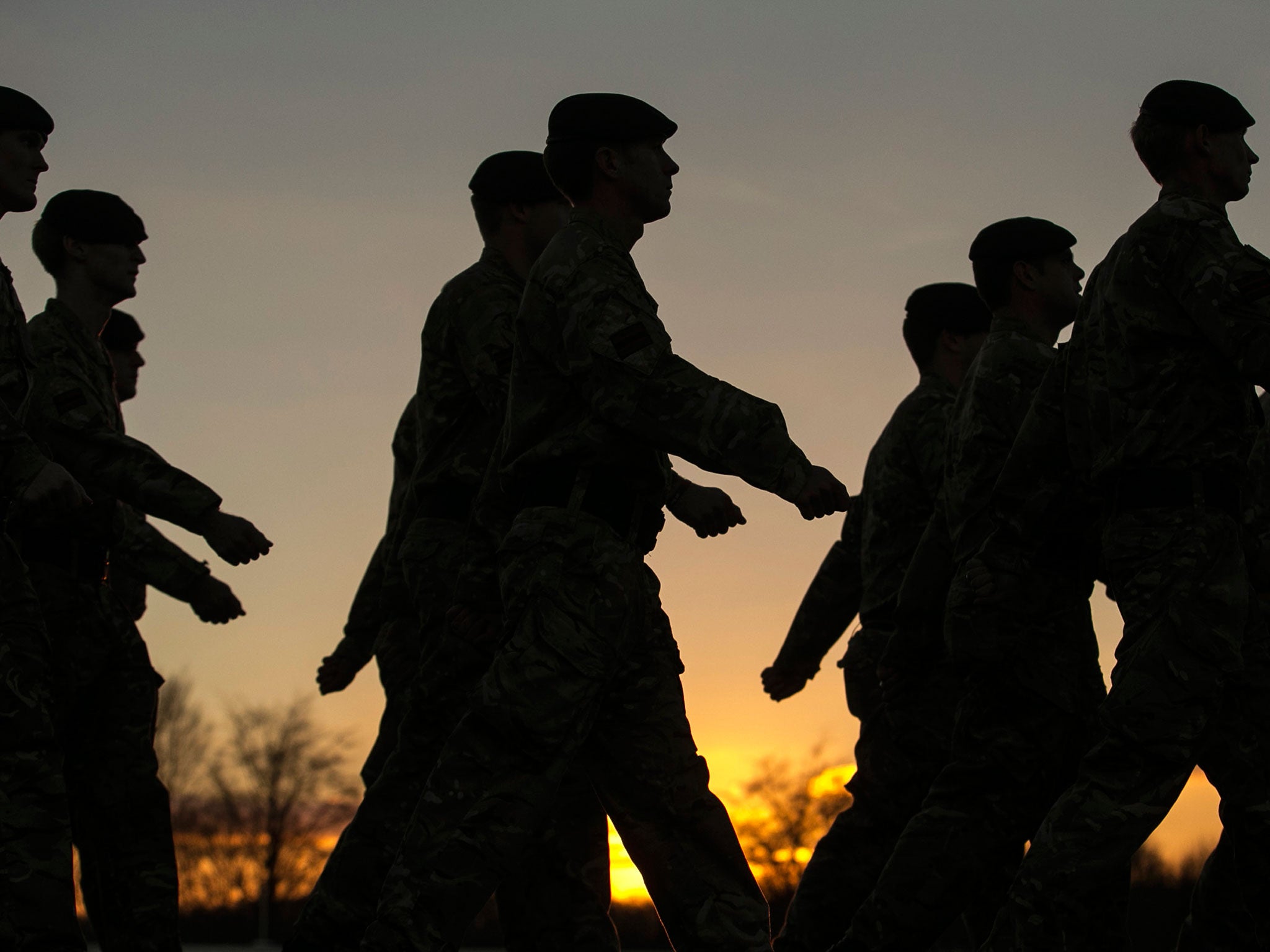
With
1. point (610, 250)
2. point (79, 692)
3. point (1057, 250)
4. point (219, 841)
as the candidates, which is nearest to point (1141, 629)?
point (610, 250)

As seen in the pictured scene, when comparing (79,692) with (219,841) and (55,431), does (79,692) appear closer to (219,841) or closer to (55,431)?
(55,431)

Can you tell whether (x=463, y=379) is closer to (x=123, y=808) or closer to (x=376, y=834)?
(x=376, y=834)

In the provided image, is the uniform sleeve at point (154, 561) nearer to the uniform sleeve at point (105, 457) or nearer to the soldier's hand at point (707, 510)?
the uniform sleeve at point (105, 457)

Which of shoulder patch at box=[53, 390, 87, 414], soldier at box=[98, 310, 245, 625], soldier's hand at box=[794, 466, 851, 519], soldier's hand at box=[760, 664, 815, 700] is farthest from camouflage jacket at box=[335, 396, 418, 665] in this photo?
soldier's hand at box=[794, 466, 851, 519]

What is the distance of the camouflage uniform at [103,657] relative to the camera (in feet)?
19.4

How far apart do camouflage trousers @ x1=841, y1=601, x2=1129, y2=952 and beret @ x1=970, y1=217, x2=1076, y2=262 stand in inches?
59.8

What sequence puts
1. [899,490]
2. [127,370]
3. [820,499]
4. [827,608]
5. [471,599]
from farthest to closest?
[127,370] → [827,608] → [899,490] → [471,599] → [820,499]

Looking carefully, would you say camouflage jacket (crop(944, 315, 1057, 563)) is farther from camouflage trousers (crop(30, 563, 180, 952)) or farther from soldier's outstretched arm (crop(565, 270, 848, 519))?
camouflage trousers (crop(30, 563, 180, 952))

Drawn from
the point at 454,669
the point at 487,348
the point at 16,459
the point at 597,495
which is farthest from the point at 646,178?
the point at 16,459

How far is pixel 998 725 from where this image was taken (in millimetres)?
5594

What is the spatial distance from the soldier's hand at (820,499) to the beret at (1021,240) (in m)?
2.50

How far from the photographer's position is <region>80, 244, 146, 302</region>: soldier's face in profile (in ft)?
22.5

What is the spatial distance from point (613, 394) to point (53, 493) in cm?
162

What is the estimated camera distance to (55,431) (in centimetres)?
599
